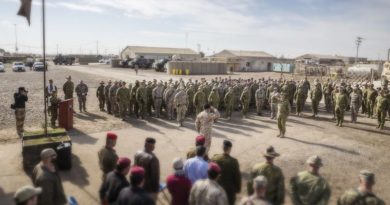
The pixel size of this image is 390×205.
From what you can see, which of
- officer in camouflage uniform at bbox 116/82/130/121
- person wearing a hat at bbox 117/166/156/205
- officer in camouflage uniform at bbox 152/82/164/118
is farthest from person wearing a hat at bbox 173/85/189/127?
person wearing a hat at bbox 117/166/156/205

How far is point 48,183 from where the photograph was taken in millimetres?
5184

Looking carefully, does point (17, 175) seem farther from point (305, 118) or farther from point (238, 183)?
point (305, 118)

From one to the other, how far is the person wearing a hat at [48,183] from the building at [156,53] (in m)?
71.0

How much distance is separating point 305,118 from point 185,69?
3036 centimetres

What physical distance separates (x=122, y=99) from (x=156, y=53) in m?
63.4

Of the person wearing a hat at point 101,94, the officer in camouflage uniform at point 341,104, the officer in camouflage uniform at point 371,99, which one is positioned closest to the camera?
the officer in camouflage uniform at point 341,104

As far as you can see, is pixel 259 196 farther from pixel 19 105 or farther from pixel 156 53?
pixel 156 53

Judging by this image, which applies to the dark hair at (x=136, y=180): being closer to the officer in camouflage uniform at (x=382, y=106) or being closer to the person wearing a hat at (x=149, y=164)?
the person wearing a hat at (x=149, y=164)

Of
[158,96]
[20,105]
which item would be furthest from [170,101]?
[20,105]

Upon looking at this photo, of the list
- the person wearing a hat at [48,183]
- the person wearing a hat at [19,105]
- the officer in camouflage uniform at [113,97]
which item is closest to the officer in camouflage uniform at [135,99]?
the officer in camouflage uniform at [113,97]

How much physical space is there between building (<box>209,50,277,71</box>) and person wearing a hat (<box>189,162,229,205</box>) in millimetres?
55372

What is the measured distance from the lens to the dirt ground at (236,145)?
8.73m

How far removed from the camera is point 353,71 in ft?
169

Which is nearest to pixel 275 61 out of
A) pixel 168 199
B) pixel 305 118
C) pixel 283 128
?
pixel 305 118
